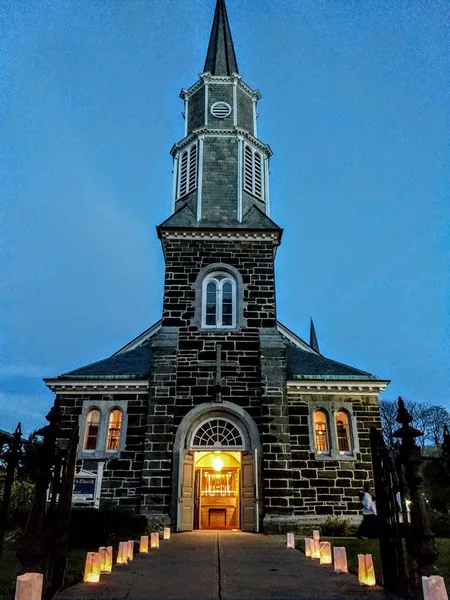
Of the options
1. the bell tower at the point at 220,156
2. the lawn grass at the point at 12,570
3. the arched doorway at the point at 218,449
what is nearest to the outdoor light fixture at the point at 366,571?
the lawn grass at the point at 12,570

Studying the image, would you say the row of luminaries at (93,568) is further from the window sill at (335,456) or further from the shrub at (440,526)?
the shrub at (440,526)

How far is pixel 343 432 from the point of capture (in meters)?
15.4

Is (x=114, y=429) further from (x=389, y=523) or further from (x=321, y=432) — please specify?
→ (x=389, y=523)

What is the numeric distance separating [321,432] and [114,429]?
691 cm

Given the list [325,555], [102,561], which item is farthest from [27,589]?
[325,555]

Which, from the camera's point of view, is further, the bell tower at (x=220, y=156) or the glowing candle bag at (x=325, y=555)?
the bell tower at (x=220, y=156)

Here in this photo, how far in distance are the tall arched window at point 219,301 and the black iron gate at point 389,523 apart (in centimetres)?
1039

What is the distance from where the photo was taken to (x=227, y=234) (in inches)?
677

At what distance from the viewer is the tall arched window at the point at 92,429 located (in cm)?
1505

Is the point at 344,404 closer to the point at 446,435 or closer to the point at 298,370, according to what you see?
the point at 298,370

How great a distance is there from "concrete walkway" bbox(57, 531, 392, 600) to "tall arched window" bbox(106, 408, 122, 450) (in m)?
6.44

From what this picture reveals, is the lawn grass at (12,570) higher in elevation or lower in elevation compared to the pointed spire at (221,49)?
lower

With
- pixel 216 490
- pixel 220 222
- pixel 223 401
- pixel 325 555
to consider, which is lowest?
pixel 325 555

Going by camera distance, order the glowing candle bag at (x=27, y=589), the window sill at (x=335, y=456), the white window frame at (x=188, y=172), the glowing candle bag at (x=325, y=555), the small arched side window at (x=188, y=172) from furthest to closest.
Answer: the small arched side window at (x=188, y=172) → the white window frame at (x=188, y=172) → the window sill at (x=335, y=456) → the glowing candle bag at (x=325, y=555) → the glowing candle bag at (x=27, y=589)
